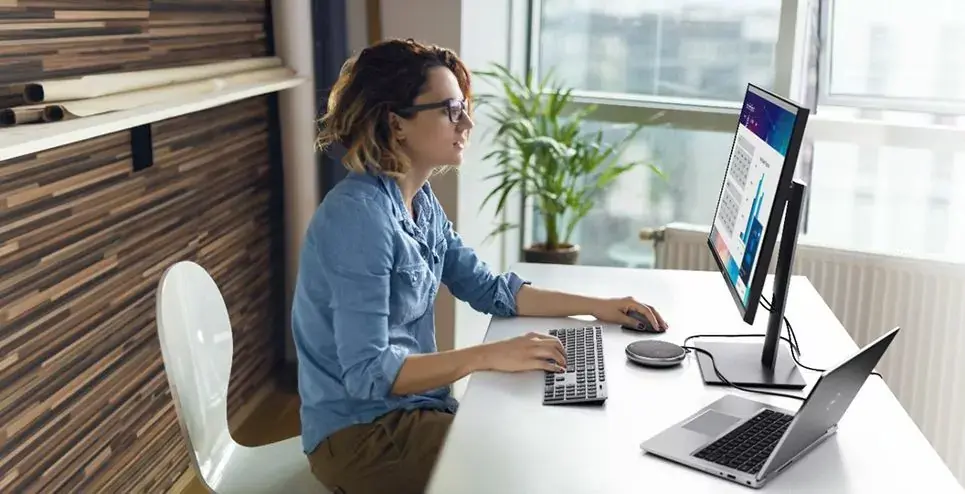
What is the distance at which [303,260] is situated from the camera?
1.86 meters

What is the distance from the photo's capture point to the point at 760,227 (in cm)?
Answer: 166

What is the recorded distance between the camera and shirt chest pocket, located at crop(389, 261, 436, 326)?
73.2 inches

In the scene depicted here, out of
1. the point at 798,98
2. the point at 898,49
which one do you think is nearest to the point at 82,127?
the point at 798,98

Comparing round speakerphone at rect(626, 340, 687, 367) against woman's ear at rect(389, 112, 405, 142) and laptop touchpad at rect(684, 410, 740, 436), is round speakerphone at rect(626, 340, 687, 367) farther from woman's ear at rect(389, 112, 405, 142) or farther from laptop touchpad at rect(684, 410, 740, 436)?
woman's ear at rect(389, 112, 405, 142)

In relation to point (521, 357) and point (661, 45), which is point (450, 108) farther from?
point (661, 45)

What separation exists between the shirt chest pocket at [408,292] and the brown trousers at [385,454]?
0.19 m

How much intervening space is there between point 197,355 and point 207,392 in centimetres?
7

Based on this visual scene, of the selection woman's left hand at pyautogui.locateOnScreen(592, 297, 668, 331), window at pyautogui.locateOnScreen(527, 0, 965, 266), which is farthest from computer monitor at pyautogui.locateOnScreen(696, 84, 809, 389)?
window at pyautogui.locateOnScreen(527, 0, 965, 266)

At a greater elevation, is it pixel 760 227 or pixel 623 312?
pixel 760 227

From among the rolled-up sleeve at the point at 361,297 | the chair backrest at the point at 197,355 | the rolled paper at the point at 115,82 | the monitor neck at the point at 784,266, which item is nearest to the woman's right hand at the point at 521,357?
the rolled-up sleeve at the point at 361,297

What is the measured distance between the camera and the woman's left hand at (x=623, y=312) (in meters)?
2.04

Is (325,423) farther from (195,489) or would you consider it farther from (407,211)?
(195,489)

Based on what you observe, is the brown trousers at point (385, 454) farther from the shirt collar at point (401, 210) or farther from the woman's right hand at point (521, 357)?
the shirt collar at point (401, 210)

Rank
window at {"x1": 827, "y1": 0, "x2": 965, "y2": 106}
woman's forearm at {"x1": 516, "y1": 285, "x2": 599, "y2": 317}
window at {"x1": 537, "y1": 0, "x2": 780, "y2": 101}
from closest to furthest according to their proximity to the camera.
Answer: woman's forearm at {"x1": 516, "y1": 285, "x2": 599, "y2": 317}, window at {"x1": 827, "y1": 0, "x2": 965, "y2": 106}, window at {"x1": 537, "y1": 0, "x2": 780, "y2": 101}
